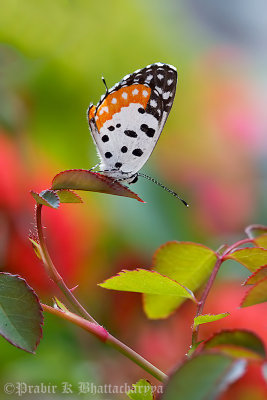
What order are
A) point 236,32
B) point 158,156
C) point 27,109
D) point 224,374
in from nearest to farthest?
point 224,374 < point 27,109 < point 158,156 < point 236,32

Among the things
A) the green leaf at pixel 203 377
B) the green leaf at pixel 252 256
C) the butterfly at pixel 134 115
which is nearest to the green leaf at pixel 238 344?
the green leaf at pixel 203 377

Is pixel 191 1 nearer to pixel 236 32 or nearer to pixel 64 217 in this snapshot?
pixel 236 32

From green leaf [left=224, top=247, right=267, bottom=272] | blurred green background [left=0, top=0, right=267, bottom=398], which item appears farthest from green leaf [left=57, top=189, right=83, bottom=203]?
blurred green background [left=0, top=0, right=267, bottom=398]

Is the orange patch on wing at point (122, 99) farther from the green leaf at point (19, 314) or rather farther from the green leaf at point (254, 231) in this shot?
the green leaf at point (19, 314)

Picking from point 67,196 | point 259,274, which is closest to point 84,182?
point 67,196

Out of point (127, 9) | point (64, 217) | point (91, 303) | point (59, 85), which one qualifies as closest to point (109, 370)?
point (91, 303)
